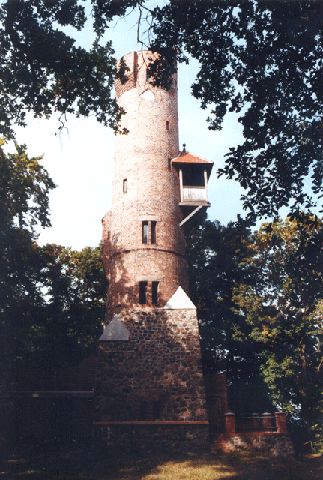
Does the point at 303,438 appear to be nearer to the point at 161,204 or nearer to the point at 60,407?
the point at 60,407

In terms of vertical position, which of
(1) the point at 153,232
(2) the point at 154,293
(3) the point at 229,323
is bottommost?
(3) the point at 229,323

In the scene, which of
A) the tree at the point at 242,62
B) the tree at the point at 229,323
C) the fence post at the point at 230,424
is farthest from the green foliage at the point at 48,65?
the tree at the point at 229,323

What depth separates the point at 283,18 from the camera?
795 centimetres

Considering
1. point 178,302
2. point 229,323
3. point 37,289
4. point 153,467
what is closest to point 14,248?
point 37,289

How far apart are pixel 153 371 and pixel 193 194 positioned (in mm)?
8996

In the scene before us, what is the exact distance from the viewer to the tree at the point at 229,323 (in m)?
26.7

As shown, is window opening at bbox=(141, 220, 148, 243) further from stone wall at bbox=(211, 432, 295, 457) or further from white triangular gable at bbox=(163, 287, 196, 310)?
stone wall at bbox=(211, 432, 295, 457)

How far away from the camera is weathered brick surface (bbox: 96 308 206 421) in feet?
56.8

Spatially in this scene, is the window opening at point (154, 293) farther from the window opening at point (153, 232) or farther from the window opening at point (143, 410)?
the window opening at point (143, 410)

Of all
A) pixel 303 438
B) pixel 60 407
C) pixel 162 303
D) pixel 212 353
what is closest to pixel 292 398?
pixel 303 438

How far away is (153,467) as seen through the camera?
1411 cm

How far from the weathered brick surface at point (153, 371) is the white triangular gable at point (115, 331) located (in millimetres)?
189

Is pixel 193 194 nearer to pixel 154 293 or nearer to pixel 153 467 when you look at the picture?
pixel 154 293

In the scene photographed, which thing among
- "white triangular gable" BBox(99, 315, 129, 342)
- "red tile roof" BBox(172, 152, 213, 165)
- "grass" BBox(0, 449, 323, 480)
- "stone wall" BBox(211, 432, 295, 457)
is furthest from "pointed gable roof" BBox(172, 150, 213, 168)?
"grass" BBox(0, 449, 323, 480)
